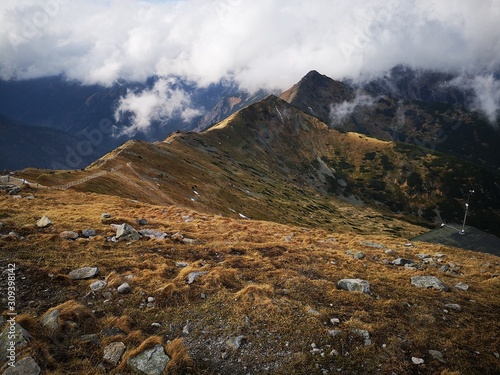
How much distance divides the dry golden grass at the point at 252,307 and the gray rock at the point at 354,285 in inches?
19.4

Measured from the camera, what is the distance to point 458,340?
11828 millimetres

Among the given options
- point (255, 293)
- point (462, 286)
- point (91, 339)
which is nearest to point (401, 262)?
point (462, 286)

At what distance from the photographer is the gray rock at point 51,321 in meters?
10.6

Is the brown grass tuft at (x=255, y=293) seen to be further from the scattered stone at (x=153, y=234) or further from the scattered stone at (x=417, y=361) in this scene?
the scattered stone at (x=153, y=234)

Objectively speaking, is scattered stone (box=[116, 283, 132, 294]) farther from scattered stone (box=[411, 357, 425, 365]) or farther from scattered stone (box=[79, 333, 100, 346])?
scattered stone (box=[411, 357, 425, 365])

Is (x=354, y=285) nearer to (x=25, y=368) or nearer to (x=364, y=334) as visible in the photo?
(x=364, y=334)

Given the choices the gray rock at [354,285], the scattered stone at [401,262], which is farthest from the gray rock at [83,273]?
the scattered stone at [401,262]

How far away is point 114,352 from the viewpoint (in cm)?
1002

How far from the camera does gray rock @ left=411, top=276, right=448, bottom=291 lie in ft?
54.8

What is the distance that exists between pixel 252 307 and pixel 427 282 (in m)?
11.2

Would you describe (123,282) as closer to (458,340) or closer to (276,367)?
(276,367)

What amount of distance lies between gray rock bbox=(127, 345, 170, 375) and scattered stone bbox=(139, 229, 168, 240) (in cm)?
1215

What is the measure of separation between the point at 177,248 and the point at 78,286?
7.11 m

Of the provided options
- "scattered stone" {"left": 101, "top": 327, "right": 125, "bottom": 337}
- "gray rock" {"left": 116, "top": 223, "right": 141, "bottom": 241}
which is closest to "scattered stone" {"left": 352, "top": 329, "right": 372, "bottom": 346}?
"scattered stone" {"left": 101, "top": 327, "right": 125, "bottom": 337}
